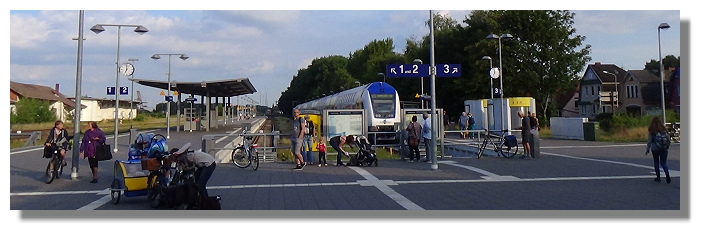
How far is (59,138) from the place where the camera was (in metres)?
13.8

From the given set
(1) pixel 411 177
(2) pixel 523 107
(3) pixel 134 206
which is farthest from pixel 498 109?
(3) pixel 134 206

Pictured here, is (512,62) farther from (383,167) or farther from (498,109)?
(383,167)

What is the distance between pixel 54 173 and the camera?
13836 mm

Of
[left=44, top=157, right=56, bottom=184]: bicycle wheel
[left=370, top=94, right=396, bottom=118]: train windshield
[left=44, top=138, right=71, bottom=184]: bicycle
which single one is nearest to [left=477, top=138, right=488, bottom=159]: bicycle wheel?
[left=370, top=94, right=396, bottom=118]: train windshield

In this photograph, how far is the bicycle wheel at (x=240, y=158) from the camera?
54.2ft

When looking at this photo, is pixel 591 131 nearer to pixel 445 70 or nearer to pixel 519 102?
pixel 519 102

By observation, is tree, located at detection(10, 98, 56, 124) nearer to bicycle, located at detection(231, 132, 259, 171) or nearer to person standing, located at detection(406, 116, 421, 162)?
bicycle, located at detection(231, 132, 259, 171)

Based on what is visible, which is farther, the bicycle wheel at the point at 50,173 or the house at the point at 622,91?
the house at the point at 622,91

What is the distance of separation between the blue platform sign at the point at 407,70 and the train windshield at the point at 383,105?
15051 millimetres

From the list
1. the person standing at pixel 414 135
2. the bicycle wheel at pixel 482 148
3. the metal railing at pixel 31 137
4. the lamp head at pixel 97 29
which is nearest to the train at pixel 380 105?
the bicycle wheel at pixel 482 148

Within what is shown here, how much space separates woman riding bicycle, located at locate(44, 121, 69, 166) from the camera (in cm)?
1374

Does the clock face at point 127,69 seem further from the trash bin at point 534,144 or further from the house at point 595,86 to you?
the house at point 595,86

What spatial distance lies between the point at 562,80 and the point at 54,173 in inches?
1704

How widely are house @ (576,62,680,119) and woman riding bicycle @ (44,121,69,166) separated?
40363mm
